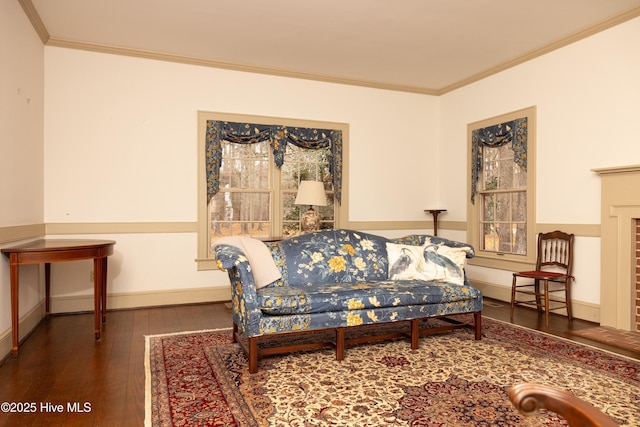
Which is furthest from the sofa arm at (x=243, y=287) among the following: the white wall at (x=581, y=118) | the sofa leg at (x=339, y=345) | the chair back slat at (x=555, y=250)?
the white wall at (x=581, y=118)

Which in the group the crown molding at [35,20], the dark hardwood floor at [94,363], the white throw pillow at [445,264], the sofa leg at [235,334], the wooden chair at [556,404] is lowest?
the dark hardwood floor at [94,363]

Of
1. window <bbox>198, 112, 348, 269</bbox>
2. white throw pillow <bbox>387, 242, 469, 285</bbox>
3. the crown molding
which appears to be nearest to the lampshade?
window <bbox>198, 112, 348, 269</bbox>

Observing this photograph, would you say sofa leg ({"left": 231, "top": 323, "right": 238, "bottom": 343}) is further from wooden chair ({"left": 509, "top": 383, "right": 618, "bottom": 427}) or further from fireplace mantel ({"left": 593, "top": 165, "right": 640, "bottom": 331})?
fireplace mantel ({"left": 593, "top": 165, "right": 640, "bottom": 331})

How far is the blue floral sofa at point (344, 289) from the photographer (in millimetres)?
3100

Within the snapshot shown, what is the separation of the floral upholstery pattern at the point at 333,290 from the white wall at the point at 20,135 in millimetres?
1736

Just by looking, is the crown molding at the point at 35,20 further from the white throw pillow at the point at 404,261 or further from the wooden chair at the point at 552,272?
the wooden chair at the point at 552,272

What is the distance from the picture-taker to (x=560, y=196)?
4.76 meters

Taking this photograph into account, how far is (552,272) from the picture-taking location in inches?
182

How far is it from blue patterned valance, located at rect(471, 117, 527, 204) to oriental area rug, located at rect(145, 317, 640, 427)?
226 centimetres

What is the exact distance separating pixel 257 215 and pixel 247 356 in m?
2.58

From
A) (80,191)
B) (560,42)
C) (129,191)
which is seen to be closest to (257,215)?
(129,191)

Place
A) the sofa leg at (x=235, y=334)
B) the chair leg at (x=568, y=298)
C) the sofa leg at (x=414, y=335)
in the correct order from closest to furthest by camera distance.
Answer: the sofa leg at (x=414, y=335) < the sofa leg at (x=235, y=334) < the chair leg at (x=568, y=298)

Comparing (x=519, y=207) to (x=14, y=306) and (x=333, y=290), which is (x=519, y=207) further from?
(x=14, y=306)

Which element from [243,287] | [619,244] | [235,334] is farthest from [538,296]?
[243,287]
